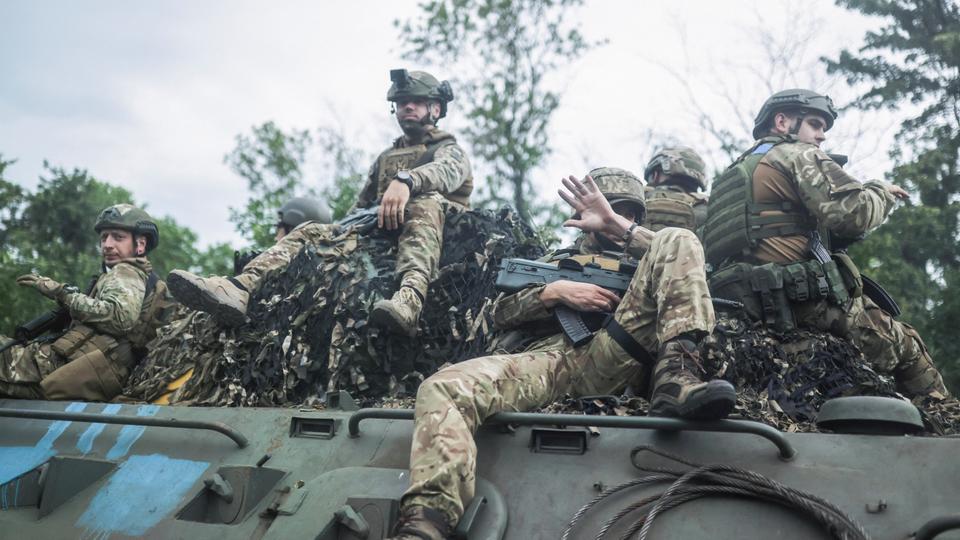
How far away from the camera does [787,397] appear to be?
3.97 meters

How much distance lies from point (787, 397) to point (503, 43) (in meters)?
16.3

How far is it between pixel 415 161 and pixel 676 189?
171 cm

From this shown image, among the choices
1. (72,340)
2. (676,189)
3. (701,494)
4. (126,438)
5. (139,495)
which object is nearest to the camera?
(701,494)

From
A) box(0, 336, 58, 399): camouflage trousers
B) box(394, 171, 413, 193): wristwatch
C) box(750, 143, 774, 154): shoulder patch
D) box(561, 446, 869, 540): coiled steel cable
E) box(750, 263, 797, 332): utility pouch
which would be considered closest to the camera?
box(561, 446, 869, 540): coiled steel cable

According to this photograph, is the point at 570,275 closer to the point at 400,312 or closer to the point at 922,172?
the point at 400,312

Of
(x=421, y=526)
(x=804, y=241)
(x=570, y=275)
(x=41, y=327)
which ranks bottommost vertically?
(x=421, y=526)

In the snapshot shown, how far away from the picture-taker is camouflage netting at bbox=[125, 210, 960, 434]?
422 centimetres

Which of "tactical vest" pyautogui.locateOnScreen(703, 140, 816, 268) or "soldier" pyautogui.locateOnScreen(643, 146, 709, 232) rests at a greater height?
"soldier" pyautogui.locateOnScreen(643, 146, 709, 232)

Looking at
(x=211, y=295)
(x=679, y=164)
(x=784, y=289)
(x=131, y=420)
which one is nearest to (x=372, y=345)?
(x=211, y=295)

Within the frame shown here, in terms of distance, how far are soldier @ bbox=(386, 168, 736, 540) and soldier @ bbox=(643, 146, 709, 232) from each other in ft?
4.94

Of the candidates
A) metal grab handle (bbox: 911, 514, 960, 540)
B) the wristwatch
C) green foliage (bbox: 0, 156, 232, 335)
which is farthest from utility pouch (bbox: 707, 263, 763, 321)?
green foliage (bbox: 0, 156, 232, 335)

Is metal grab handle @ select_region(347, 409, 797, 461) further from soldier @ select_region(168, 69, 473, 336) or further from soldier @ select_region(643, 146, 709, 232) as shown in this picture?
soldier @ select_region(643, 146, 709, 232)

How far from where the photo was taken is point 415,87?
6.45 m

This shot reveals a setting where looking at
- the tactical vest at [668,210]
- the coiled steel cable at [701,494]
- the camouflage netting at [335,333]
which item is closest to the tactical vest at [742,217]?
the tactical vest at [668,210]
